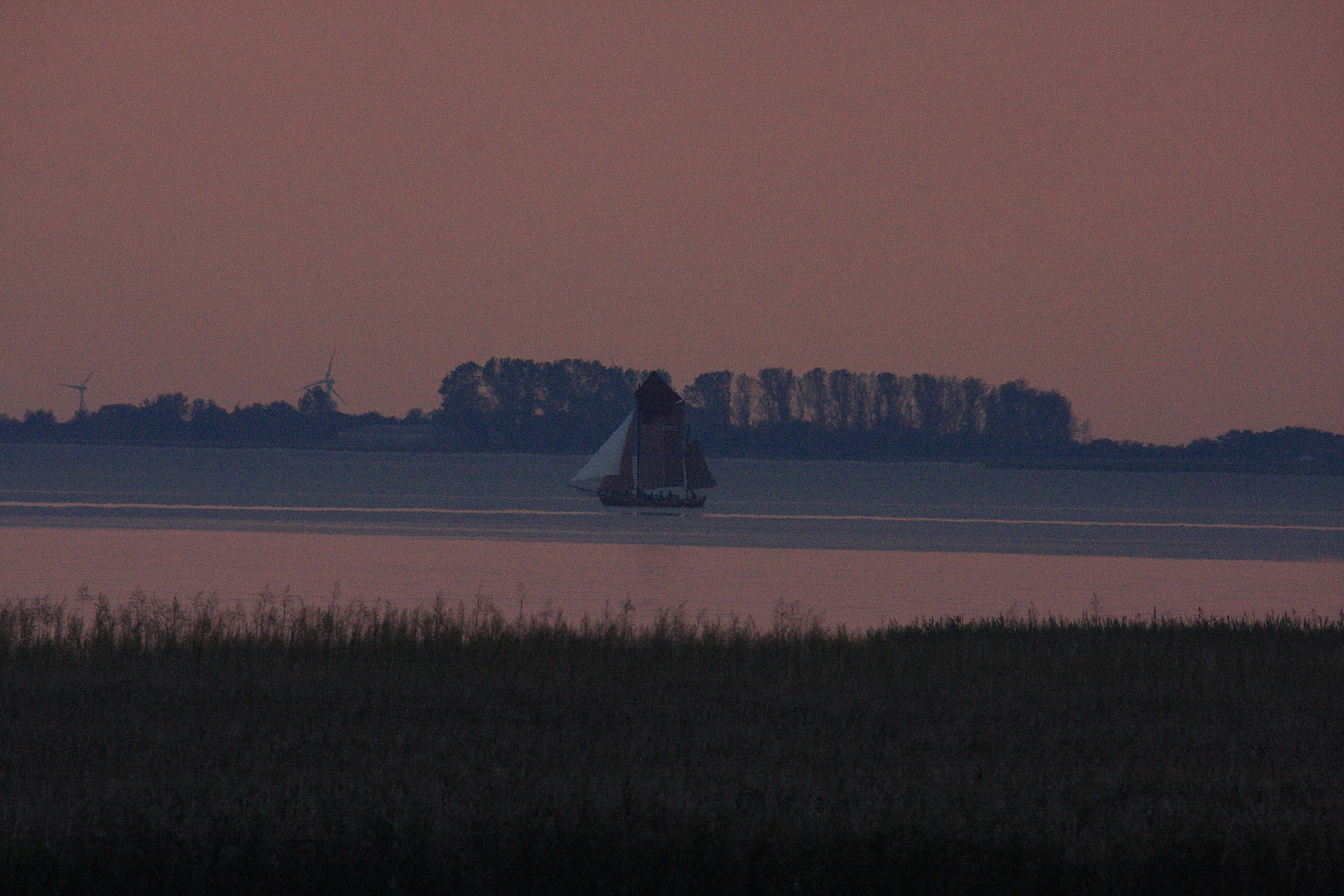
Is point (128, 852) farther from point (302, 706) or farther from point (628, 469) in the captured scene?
point (628, 469)

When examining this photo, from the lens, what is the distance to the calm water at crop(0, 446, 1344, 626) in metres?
47.5

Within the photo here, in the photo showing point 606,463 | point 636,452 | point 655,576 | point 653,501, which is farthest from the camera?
point 606,463

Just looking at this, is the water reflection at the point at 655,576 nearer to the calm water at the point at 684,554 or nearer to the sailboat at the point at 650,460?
the calm water at the point at 684,554

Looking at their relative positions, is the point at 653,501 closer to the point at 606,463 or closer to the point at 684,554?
the point at 606,463

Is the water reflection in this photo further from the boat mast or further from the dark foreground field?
the boat mast

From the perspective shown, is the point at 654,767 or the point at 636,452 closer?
the point at 654,767

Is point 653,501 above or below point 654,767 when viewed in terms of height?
below

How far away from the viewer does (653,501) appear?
12181cm

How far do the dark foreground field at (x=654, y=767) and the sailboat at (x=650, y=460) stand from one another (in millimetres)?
97355

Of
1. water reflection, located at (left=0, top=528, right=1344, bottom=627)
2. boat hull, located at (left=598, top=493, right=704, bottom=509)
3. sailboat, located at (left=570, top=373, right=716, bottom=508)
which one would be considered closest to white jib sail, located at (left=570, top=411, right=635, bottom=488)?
sailboat, located at (left=570, top=373, right=716, bottom=508)

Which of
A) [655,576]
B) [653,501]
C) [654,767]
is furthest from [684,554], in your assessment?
[654,767]

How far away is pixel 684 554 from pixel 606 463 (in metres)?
54.7

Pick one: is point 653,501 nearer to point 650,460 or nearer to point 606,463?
point 650,460

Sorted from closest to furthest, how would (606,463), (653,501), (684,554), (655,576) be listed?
(655,576), (684,554), (653,501), (606,463)
